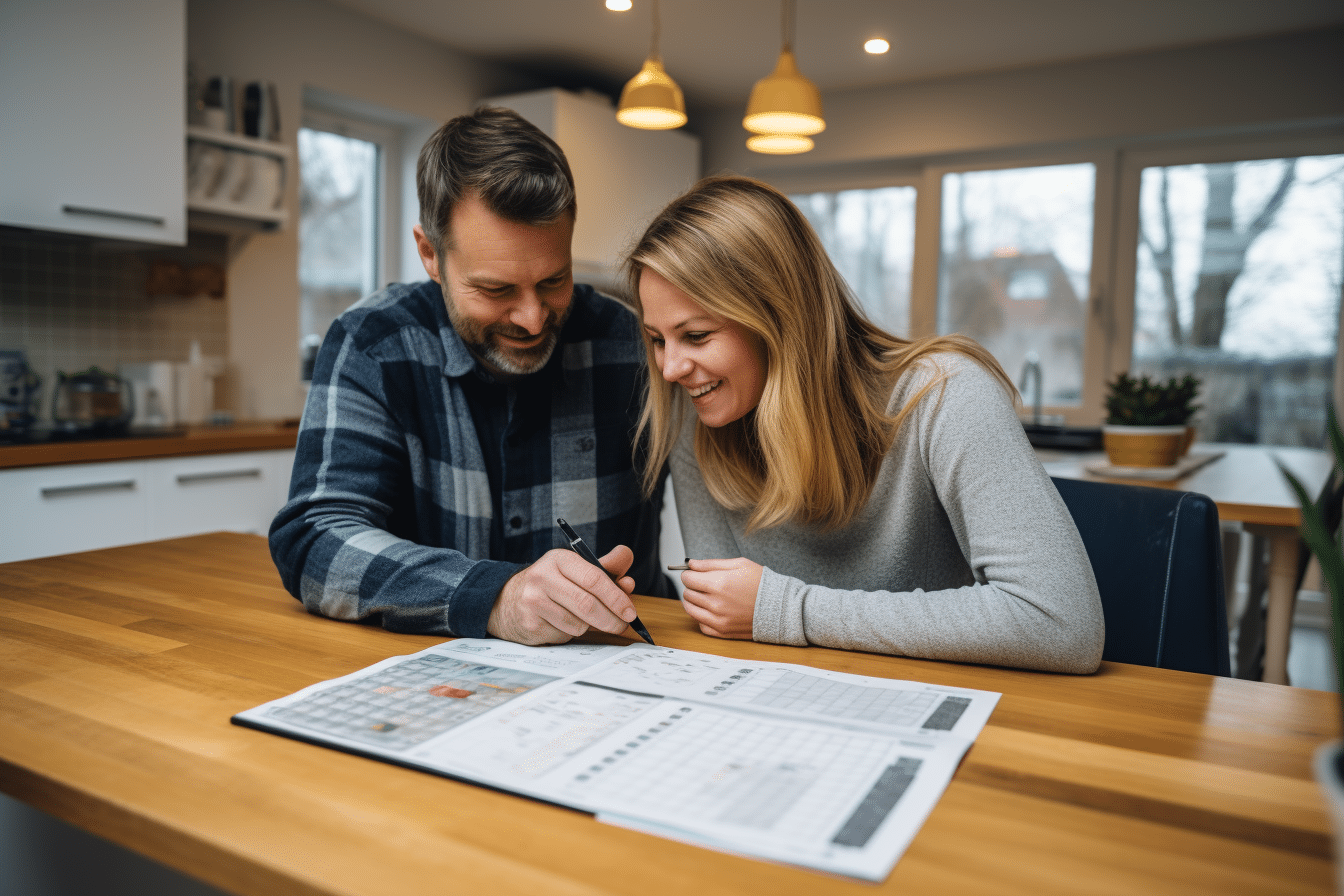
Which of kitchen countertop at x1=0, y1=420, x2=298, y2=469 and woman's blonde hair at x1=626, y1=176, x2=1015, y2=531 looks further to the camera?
kitchen countertop at x1=0, y1=420, x2=298, y2=469

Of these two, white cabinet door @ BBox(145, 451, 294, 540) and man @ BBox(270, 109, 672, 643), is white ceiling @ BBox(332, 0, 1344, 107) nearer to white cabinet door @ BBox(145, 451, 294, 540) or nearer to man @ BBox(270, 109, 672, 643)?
white cabinet door @ BBox(145, 451, 294, 540)

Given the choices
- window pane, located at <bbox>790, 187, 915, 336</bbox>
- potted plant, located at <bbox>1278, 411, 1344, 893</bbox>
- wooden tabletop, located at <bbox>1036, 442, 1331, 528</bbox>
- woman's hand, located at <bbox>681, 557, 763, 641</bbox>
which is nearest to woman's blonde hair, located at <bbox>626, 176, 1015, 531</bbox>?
woman's hand, located at <bbox>681, 557, 763, 641</bbox>

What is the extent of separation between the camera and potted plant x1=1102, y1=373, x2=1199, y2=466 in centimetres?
224

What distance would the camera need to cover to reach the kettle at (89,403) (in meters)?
2.56

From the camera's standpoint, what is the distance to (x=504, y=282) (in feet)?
4.24

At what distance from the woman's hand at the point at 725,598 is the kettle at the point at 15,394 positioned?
7.33 ft

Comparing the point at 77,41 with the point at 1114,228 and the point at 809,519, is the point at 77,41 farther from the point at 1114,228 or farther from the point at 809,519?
the point at 1114,228

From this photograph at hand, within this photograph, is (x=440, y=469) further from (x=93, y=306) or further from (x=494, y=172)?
(x=93, y=306)

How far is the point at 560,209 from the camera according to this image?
4.25 feet

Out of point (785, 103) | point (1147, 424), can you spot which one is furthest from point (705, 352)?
point (785, 103)

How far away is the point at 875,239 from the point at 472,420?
158 inches

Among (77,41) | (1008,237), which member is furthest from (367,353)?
→ (1008,237)

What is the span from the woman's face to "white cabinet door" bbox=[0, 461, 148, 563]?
1843mm

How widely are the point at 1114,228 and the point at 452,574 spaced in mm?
4259
